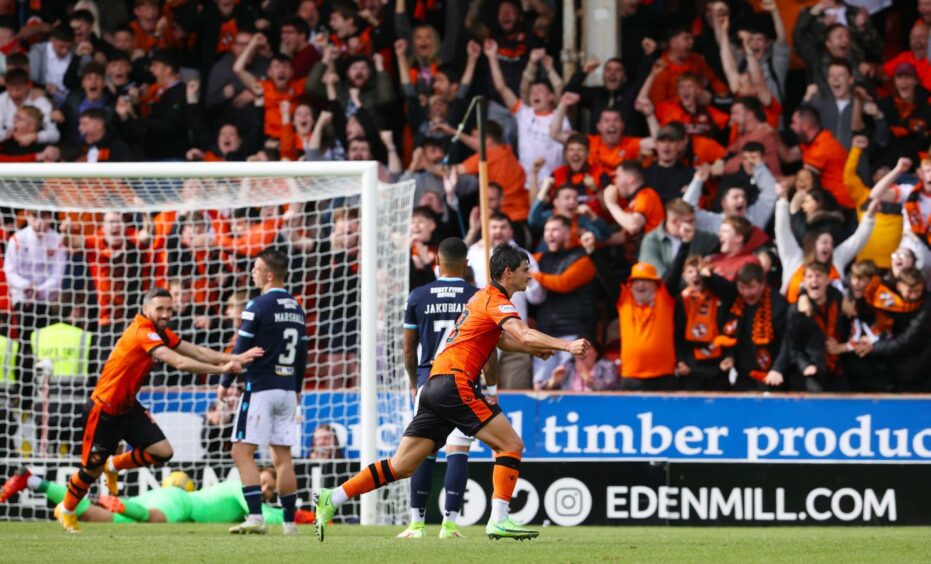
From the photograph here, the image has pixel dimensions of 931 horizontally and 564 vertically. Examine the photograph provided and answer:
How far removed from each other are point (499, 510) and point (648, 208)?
20.7ft

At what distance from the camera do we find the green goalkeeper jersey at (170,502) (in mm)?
13711

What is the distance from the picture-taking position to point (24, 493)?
47.5 feet

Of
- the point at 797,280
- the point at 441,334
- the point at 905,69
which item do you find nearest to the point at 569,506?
the point at 797,280

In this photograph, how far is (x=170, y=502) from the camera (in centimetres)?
1380

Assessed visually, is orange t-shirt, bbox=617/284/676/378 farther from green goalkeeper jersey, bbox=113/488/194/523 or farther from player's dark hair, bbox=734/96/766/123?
green goalkeeper jersey, bbox=113/488/194/523

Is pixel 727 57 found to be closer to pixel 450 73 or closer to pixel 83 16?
pixel 450 73

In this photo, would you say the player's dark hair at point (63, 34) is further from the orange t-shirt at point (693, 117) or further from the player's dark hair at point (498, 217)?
the orange t-shirt at point (693, 117)

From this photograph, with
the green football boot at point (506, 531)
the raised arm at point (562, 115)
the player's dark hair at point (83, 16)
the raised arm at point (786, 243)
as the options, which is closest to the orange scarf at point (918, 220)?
the raised arm at point (786, 243)

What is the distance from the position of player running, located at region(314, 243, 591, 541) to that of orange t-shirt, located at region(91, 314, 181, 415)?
2850mm

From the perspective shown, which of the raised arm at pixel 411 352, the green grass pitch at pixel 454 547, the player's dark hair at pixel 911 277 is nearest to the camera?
the green grass pitch at pixel 454 547

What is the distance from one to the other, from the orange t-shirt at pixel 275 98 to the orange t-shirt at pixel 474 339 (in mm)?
8058

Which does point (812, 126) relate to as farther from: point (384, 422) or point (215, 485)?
point (215, 485)

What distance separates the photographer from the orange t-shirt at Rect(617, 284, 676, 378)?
14523mm

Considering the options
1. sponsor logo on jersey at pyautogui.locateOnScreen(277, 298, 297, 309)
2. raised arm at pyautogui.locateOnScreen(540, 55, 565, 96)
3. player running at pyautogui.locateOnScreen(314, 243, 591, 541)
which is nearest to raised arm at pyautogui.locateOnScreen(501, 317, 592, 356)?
player running at pyautogui.locateOnScreen(314, 243, 591, 541)
